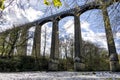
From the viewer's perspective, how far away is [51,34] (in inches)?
1734

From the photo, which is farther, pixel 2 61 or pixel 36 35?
pixel 36 35

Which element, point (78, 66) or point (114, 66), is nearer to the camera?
point (114, 66)

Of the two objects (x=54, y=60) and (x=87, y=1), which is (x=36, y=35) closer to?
(x=54, y=60)

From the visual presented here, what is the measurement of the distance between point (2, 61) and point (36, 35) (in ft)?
31.6

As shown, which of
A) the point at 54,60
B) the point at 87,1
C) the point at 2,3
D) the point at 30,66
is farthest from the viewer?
the point at 54,60

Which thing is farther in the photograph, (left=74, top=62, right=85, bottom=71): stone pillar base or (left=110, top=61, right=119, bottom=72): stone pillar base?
(left=74, top=62, right=85, bottom=71): stone pillar base

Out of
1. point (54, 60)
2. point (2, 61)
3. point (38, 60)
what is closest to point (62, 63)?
point (54, 60)

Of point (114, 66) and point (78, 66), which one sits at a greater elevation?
point (78, 66)

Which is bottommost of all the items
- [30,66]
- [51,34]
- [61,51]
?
[30,66]

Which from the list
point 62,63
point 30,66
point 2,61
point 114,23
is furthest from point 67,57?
point 114,23

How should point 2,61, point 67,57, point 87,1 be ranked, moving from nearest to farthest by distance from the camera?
point 87,1 → point 2,61 → point 67,57

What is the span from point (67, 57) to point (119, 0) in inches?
1603

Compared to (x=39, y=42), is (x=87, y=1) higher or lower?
lower

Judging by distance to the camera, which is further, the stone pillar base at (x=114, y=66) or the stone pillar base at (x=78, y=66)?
the stone pillar base at (x=78, y=66)
